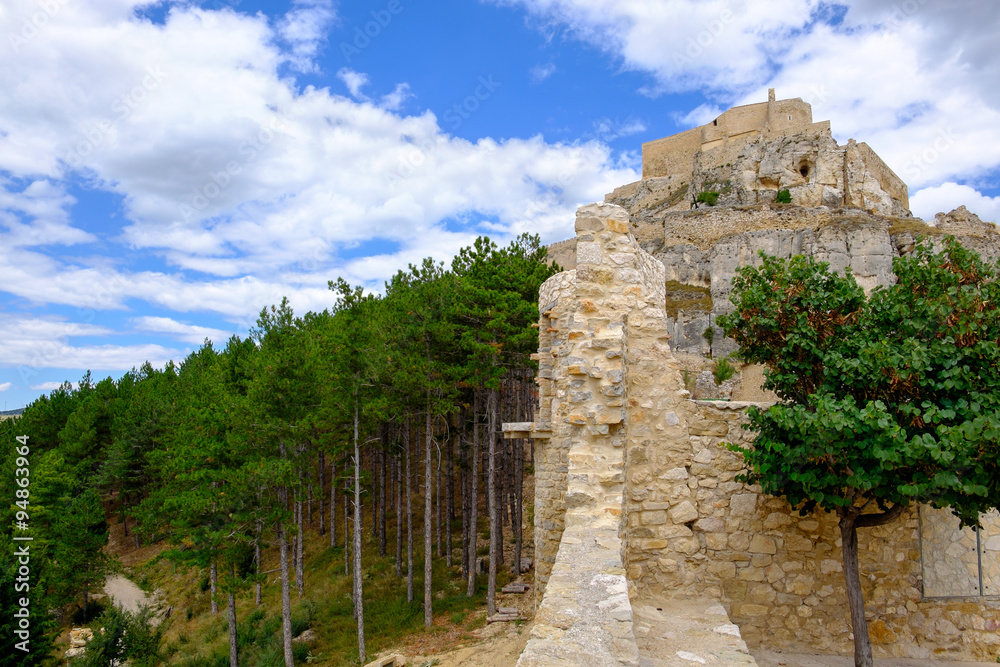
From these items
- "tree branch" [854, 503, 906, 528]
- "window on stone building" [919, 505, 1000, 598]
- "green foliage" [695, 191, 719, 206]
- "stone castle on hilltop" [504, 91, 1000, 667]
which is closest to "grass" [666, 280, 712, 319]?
"green foliage" [695, 191, 719, 206]

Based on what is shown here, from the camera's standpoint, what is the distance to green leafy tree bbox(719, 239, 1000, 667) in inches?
162

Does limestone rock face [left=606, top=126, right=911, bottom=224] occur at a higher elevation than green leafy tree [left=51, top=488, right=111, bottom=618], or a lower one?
higher

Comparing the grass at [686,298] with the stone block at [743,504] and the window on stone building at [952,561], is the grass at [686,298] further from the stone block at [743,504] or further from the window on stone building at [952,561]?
the stone block at [743,504]

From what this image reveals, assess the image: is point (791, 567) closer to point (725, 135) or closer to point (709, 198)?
point (709, 198)

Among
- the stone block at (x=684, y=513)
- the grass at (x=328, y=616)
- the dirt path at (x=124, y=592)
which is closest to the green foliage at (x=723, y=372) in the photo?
the grass at (x=328, y=616)

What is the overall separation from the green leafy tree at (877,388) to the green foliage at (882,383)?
1 cm

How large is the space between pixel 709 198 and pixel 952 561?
44897mm

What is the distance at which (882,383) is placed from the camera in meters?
4.55

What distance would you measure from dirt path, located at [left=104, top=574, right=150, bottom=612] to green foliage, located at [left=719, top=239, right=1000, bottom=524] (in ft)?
84.4

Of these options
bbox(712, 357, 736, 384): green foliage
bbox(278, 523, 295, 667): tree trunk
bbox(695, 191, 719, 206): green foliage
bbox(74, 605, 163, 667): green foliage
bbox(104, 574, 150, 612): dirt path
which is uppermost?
bbox(695, 191, 719, 206): green foliage

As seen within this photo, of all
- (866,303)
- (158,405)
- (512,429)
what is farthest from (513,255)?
(158,405)

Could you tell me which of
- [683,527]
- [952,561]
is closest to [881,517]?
[952,561]

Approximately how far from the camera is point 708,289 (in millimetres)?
39375

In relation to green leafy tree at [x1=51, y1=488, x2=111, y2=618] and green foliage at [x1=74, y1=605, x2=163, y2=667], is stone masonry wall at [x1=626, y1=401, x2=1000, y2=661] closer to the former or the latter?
green foliage at [x1=74, y1=605, x2=163, y2=667]
